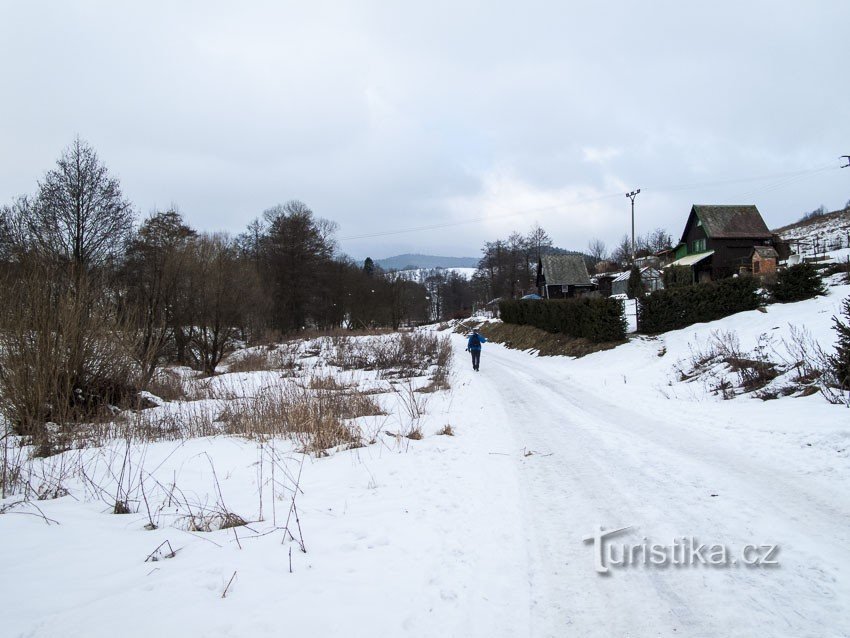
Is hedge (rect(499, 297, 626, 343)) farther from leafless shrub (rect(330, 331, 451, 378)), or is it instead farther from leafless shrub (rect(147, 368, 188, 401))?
leafless shrub (rect(147, 368, 188, 401))

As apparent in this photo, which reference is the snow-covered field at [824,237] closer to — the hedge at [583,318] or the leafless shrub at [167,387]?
the hedge at [583,318]

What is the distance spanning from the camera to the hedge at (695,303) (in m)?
16.3

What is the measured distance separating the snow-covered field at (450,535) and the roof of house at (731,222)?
46.4 meters

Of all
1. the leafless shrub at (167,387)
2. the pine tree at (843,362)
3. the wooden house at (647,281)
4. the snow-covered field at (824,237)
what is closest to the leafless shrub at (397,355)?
the leafless shrub at (167,387)

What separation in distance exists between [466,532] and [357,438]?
3.54m

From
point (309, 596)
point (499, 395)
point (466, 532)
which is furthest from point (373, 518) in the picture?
point (499, 395)

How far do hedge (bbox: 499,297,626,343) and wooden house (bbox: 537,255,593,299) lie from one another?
30600 mm

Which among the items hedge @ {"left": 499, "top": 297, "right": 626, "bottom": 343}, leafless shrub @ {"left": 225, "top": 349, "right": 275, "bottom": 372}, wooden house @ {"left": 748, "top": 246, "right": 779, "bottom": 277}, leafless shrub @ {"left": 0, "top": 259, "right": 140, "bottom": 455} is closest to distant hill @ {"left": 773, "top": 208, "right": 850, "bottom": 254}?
wooden house @ {"left": 748, "top": 246, "right": 779, "bottom": 277}

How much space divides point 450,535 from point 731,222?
2155 inches

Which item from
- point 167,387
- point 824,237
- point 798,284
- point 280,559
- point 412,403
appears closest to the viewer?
point 280,559

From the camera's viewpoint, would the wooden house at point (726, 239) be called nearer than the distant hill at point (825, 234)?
Yes

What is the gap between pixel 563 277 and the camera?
196 feet

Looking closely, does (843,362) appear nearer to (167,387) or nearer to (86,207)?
(167,387)

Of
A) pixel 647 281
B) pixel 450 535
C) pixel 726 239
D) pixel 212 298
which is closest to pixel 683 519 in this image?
pixel 450 535
